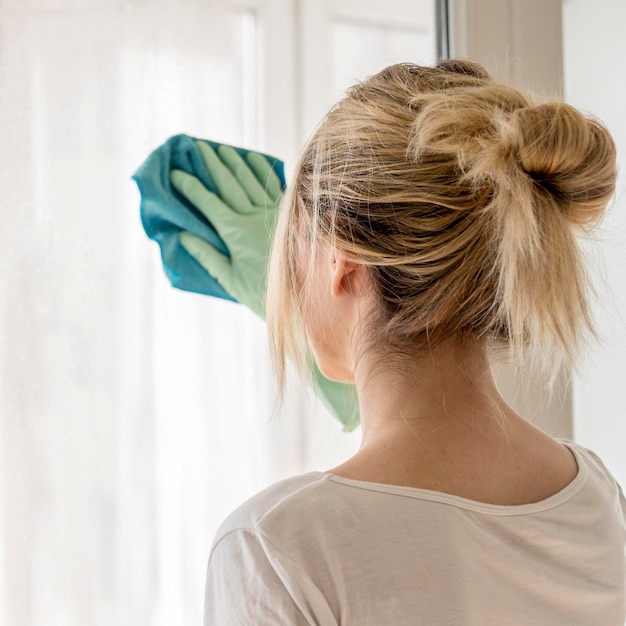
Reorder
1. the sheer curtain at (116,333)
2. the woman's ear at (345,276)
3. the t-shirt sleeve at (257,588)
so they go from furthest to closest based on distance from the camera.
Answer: the sheer curtain at (116,333) < the woman's ear at (345,276) < the t-shirt sleeve at (257,588)

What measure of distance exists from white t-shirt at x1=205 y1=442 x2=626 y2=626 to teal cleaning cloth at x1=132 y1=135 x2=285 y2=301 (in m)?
0.34

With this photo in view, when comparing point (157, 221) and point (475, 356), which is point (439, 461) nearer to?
point (475, 356)

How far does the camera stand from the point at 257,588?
1.55 ft

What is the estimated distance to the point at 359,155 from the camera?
1.83ft

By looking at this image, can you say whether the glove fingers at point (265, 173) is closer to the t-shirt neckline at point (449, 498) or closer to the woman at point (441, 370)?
the woman at point (441, 370)

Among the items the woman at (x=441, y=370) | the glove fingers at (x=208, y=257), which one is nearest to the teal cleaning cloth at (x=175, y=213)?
the glove fingers at (x=208, y=257)

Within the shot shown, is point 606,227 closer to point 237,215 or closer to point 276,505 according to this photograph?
point 237,215

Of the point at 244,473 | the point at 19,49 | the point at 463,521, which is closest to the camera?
the point at 463,521

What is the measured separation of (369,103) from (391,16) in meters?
0.43

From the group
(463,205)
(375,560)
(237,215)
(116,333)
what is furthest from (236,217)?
(375,560)

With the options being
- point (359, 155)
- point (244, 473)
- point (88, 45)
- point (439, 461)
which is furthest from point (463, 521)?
point (88, 45)

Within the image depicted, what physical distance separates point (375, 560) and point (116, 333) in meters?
0.41

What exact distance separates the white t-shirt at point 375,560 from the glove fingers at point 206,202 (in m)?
0.35

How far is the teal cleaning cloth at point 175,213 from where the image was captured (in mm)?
762
